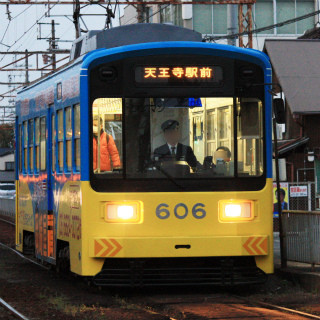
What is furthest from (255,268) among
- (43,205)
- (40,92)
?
(40,92)

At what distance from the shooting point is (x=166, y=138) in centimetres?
1141

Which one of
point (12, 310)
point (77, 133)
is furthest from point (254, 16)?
point (12, 310)

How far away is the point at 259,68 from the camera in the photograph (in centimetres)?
1188

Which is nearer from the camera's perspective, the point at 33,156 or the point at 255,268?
the point at 255,268

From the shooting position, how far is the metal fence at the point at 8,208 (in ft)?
131

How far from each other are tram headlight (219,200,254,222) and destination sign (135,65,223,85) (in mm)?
1505

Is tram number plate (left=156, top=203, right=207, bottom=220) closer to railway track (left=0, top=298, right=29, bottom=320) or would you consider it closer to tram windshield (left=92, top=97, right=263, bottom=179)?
tram windshield (left=92, top=97, right=263, bottom=179)

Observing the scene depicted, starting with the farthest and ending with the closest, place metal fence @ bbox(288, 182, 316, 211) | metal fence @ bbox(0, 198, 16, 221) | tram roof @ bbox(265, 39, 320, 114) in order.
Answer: metal fence @ bbox(0, 198, 16, 221), tram roof @ bbox(265, 39, 320, 114), metal fence @ bbox(288, 182, 316, 211)

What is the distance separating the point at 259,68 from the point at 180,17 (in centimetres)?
4530

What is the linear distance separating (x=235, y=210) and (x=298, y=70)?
63.3ft

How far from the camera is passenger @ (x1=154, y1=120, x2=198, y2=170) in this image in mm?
11422

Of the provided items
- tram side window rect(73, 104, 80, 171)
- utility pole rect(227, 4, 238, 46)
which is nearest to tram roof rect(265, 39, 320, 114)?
utility pole rect(227, 4, 238, 46)

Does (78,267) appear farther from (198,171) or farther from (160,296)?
(198,171)

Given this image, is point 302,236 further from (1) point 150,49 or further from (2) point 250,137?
(1) point 150,49
